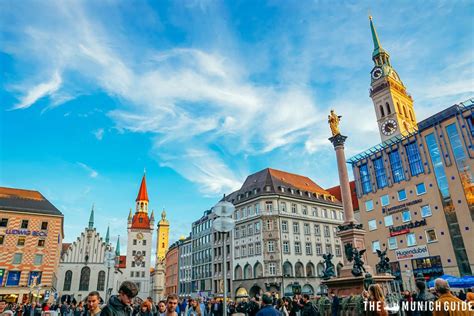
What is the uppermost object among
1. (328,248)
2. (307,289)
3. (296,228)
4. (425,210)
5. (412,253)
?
(296,228)

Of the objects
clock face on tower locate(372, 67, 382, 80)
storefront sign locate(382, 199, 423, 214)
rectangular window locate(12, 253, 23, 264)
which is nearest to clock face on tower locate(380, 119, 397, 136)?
clock face on tower locate(372, 67, 382, 80)

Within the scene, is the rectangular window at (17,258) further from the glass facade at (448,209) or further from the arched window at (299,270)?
the glass facade at (448,209)

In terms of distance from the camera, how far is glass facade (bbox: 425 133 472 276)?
3303 centimetres

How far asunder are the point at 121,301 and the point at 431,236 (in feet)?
130

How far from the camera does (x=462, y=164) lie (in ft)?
113

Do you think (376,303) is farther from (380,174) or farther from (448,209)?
(380,174)

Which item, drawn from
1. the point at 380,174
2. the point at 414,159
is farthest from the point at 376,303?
the point at 380,174

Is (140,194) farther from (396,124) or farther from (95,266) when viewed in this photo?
(396,124)

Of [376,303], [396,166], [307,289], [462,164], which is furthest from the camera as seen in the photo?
[307,289]

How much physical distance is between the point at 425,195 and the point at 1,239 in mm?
53240

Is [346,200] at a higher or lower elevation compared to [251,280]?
higher

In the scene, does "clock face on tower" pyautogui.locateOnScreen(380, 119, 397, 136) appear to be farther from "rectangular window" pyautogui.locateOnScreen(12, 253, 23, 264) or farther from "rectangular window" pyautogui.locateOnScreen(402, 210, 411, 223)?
"rectangular window" pyautogui.locateOnScreen(12, 253, 23, 264)

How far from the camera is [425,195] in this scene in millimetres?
37625

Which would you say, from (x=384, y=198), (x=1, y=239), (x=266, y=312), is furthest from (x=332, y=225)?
(x=266, y=312)
